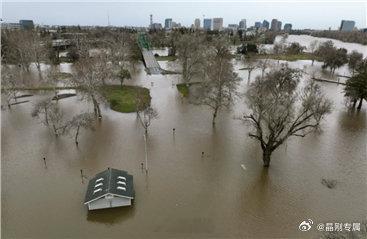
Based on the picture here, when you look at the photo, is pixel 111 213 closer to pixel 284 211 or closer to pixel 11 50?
pixel 284 211

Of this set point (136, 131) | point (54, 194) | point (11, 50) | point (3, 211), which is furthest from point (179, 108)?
point (11, 50)

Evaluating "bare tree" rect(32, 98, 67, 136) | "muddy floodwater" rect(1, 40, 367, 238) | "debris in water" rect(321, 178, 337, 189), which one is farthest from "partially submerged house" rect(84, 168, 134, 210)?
"debris in water" rect(321, 178, 337, 189)

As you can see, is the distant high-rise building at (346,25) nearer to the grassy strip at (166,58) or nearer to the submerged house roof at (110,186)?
the grassy strip at (166,58)

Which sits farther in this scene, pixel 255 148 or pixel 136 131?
pixel 136 131

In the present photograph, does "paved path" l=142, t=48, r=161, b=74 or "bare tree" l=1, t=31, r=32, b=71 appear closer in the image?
"bare tree" l=1, t=31, r=32, b=71

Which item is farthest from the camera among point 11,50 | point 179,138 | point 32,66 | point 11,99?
point 32,66

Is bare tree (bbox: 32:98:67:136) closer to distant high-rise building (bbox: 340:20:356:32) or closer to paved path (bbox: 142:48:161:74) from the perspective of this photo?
paved path (bbox: 142:48:161:74)

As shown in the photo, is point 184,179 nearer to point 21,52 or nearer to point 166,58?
point 21,52

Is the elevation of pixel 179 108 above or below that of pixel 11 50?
below
